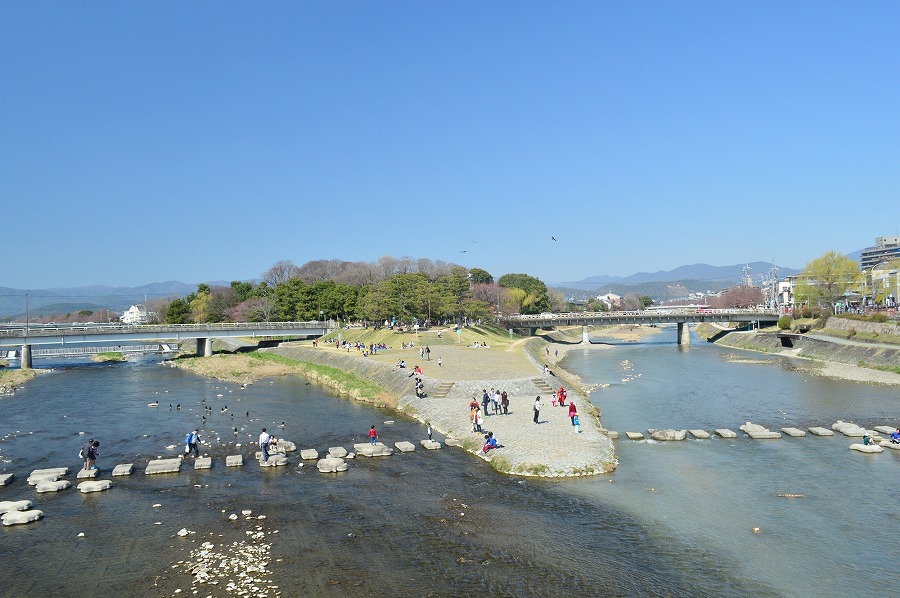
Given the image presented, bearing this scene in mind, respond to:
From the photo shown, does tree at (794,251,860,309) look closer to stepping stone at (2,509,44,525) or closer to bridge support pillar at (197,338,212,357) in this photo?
bridge support pillar at (197,338,212,357)

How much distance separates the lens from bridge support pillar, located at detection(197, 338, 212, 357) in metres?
92.2

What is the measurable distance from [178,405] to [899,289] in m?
115

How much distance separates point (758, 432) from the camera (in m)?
35.6

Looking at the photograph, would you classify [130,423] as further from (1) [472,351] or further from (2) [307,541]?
(1) [472,351]

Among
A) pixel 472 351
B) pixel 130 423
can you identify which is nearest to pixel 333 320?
pixel 472 351

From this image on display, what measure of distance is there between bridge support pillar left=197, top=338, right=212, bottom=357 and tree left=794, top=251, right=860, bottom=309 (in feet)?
337

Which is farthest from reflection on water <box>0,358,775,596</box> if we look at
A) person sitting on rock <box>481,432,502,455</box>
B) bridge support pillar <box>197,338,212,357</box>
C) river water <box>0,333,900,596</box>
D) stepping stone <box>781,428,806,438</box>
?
bridge support pillar <box>197,338,212,357</box>

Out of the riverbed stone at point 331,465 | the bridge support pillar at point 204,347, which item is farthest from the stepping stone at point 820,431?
the bridge support pillar at point 204,347

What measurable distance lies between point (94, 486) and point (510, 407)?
24.2 m

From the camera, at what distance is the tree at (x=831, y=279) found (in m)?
108

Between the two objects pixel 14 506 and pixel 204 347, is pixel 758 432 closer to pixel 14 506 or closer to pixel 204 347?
pixel 14 506

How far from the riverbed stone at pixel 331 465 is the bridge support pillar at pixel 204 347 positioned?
68.1 meters

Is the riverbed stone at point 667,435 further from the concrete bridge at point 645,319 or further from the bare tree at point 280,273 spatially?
the bare tree at point 280,273

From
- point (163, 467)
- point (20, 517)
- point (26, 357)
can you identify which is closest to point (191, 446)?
point (163, 467)
